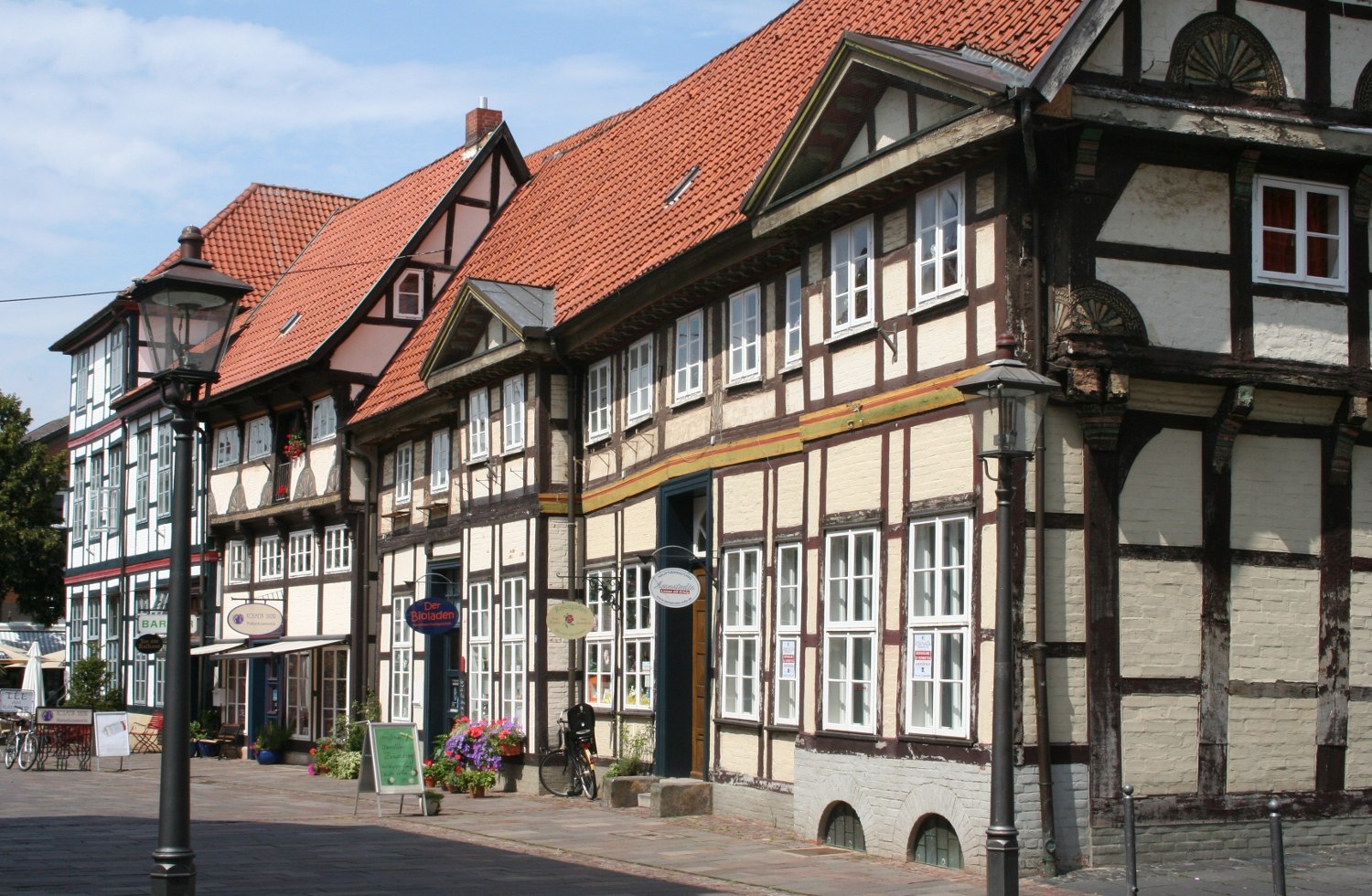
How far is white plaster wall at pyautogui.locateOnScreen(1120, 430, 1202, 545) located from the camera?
47.1ft

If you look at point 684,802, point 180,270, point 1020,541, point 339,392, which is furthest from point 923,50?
point 339,392

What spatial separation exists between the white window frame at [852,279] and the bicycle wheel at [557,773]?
8.37 meters

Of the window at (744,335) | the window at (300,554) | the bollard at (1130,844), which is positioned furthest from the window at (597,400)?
the bollard at (1130,844)

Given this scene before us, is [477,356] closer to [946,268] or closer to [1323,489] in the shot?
[946,268]

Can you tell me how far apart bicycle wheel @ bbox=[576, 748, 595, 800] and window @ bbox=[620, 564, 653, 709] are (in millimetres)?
821

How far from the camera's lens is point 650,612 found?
70.3 feet

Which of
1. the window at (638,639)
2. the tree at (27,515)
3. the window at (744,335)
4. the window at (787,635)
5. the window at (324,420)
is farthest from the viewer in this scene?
the tree at (27,515)

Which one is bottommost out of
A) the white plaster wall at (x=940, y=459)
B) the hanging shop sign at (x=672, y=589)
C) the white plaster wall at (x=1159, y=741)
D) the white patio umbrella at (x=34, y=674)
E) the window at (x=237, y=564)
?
the white patio umbrella at (x=34, y=674)

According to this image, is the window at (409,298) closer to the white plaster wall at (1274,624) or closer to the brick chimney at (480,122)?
the brick chimney at (480,122)

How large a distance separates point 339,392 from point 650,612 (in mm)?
12318

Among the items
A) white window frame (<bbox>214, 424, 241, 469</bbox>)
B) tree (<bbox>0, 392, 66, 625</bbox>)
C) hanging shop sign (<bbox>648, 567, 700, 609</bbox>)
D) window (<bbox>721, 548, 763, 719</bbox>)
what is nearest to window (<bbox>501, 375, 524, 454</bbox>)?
window (<bbox>721, 548, 763, 719</bbox>)

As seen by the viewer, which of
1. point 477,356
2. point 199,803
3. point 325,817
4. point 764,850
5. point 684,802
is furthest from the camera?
point 477,356

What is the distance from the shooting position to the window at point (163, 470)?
1586 inches

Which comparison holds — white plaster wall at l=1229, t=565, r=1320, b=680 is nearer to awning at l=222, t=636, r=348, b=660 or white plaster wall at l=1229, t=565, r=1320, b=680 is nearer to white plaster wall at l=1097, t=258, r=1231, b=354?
white plaster wall at l=1097, t=258, r=1231, b=354
